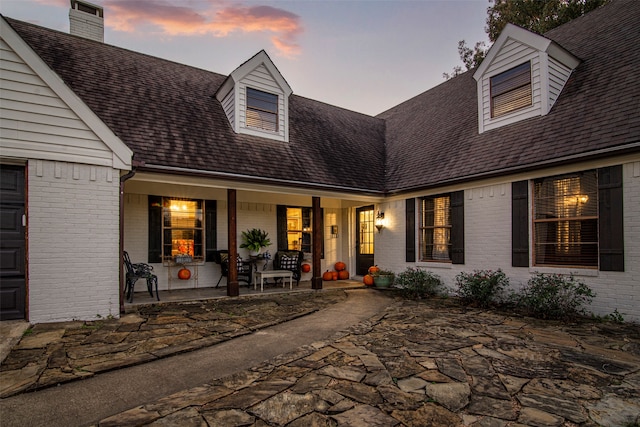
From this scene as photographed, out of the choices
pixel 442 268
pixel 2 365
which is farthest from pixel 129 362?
pixel 442 268

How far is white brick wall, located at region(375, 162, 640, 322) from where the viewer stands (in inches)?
229

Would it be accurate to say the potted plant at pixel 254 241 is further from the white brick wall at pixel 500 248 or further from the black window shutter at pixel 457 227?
the black window shutter at pixel 457 227

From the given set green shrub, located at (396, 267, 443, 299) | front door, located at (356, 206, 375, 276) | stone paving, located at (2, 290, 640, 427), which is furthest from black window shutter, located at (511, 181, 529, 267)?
front door, located at (356, 206, 375, 276)

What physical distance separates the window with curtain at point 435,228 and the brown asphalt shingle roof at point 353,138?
0.68 metres

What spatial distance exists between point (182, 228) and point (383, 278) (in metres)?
5.93

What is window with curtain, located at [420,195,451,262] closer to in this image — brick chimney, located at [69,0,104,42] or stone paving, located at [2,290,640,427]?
stone paving, located at [2,290,640,427]

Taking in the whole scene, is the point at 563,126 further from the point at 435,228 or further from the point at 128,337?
the point at 128,337

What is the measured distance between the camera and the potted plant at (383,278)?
33.1ft

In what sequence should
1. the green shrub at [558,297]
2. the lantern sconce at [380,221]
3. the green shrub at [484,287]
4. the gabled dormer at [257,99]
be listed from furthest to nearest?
1. the lantern sconce at [380,221]
2. the gabled dormer at [257,99]
3. the green shrub at [484,287]
4. the green shrub at [558,297]

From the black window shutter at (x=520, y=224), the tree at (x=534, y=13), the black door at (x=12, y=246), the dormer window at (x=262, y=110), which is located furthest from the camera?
the tree at (x=534, y=13)

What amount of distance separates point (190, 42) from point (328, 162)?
254 inches

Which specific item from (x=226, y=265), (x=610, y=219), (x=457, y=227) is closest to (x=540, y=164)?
(x=610, y=219)

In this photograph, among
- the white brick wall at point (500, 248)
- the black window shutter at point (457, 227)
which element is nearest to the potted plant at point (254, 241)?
the white brick wall at point (500, 248)

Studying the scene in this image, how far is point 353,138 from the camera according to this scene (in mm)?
12367
